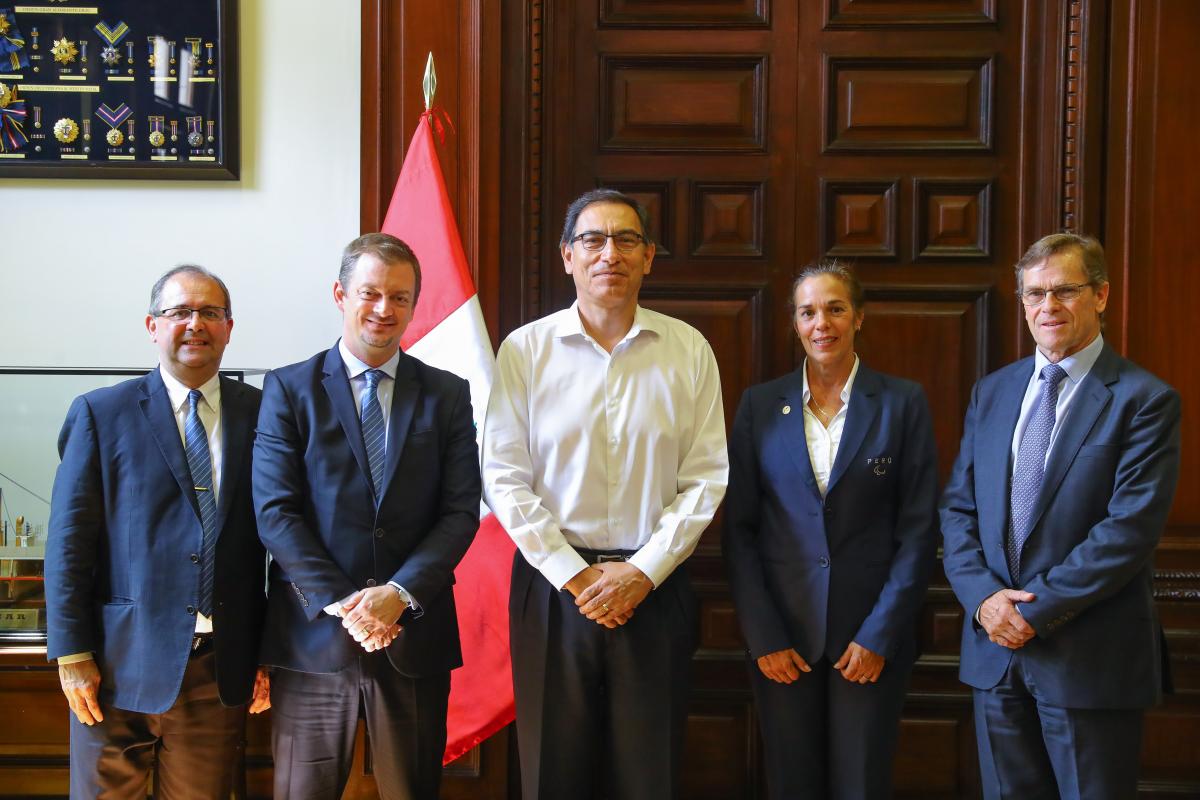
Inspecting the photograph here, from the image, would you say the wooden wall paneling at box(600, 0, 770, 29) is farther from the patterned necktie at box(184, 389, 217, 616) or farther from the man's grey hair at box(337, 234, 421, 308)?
the patterned necktie at box(184, 389, 217, 616)

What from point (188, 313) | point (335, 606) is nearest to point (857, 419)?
point (335, 606)

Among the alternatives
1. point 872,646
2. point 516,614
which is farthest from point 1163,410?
point 516,614

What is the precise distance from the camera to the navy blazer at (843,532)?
2.14 m

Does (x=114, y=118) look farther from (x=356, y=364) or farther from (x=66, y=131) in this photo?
(x=356, y=364)

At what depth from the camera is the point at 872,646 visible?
2094mm

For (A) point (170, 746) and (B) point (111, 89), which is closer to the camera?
(A) point (170, 746)

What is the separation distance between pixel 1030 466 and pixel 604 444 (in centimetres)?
92

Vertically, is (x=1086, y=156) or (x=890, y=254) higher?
(x=1086, y=156)

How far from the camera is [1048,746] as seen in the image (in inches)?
81.4

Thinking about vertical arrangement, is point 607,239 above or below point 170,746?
above

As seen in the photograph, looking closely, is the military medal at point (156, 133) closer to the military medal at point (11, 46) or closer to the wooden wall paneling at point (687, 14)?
the military medal at point (11, 46)

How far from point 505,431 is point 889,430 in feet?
2.82

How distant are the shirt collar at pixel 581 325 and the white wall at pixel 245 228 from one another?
0.95 m

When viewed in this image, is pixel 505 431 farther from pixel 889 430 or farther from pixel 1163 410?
pixel 1163 410
